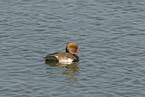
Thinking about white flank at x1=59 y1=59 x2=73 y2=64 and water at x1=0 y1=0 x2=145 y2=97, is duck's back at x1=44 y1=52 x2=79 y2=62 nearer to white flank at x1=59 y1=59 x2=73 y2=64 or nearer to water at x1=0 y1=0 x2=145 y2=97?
white flank at x1=59 y1=59 x2=73 y2=64

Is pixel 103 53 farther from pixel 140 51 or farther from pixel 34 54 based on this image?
pixel 34 54

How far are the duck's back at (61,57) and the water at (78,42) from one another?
1.23ft

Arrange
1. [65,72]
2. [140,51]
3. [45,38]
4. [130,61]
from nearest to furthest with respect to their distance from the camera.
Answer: [65,72], [130,61], [140,51], [45,38]

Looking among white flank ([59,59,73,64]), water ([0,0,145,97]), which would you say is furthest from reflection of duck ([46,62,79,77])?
white flank ([59,59,73,64])

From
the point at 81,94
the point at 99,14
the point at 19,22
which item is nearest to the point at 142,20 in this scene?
the point at 99,14

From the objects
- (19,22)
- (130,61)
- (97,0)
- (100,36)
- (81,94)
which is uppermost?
(97,0)

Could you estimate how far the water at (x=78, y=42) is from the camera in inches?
669

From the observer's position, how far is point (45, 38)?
77.8 ft

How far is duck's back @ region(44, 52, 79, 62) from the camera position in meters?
20.0

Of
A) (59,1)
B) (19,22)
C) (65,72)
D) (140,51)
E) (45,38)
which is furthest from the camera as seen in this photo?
(59,1)

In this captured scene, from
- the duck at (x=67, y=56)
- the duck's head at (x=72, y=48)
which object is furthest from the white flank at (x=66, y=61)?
the duck's head at (x=72, y=48)

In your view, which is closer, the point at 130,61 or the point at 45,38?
the point at 130,61

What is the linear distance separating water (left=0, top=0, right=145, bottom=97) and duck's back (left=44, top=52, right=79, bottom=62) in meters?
0.37

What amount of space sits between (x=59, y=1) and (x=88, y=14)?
3.68m
